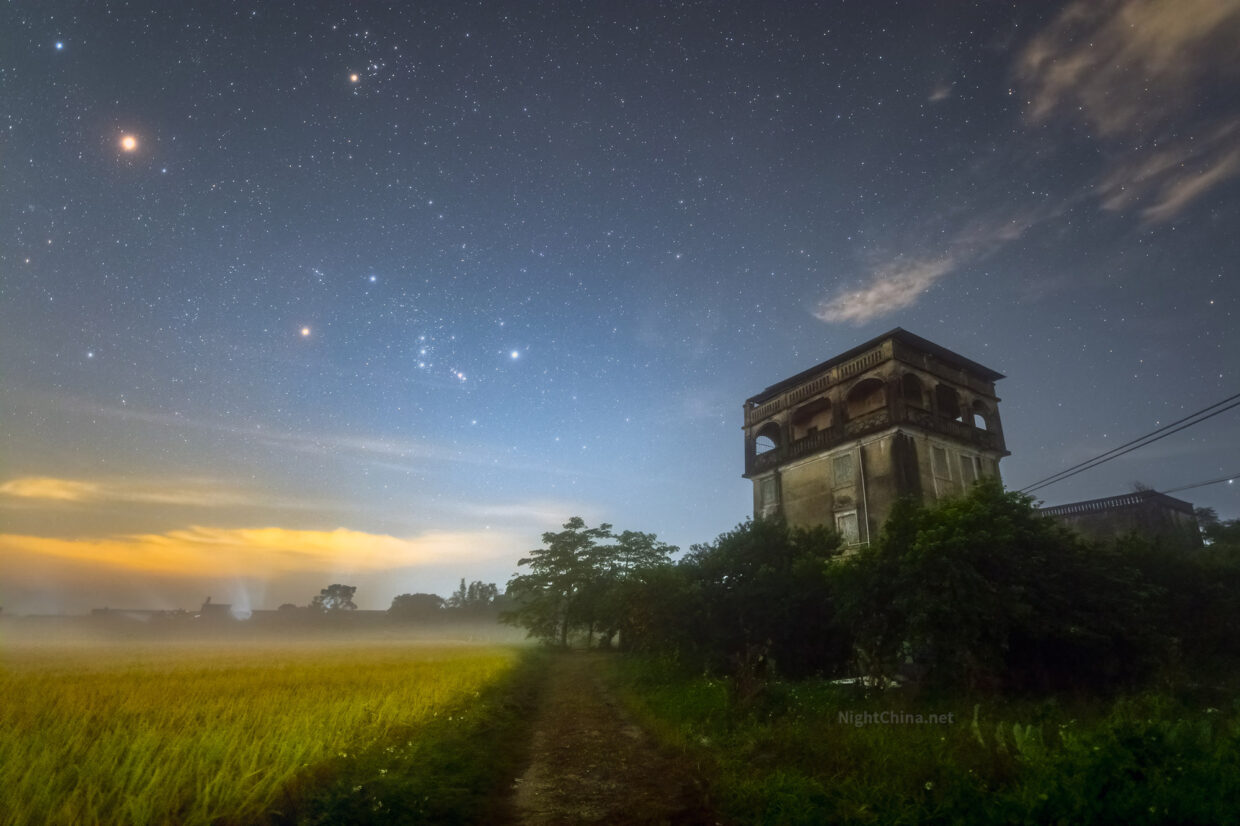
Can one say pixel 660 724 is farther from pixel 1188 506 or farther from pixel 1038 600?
pixel 1188 506

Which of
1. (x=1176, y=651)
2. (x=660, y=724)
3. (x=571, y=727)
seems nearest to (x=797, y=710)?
(x=660, y=724)

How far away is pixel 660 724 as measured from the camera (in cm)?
1345

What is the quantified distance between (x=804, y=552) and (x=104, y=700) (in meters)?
20.7

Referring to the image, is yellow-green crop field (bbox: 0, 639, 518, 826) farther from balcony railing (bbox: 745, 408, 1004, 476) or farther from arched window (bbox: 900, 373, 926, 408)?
arched window (bbox: 900, 373, 926, 408)

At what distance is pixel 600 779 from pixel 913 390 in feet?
83.2

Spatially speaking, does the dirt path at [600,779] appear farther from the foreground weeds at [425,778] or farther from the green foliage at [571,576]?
the green foliage at [571,576]

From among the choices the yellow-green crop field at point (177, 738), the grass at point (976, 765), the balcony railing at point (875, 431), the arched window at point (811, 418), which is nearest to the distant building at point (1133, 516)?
the balcony railing at point (875, 431)

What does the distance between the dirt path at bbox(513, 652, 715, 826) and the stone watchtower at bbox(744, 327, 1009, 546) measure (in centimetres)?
1615

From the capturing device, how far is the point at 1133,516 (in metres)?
31.8

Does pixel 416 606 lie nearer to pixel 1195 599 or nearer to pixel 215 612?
pixel 215 612

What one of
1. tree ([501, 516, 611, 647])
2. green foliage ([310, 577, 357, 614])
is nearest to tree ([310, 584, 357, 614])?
green foliage ([310, 577, 357, 614])

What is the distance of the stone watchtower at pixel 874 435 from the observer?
83.5 ft

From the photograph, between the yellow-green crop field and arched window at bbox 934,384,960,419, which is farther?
arched window at bbox 934,384,960,419

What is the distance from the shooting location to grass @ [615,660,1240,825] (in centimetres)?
603
